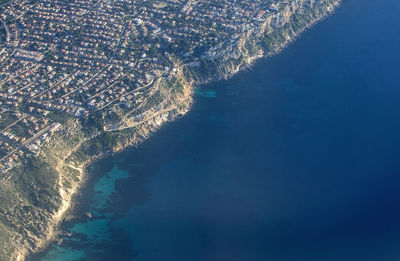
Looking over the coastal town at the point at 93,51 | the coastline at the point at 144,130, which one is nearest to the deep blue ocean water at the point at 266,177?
the coastline at the point at 144,130

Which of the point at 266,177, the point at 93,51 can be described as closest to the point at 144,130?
the point at 93,51

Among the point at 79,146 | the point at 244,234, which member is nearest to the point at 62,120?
the point at 79,146

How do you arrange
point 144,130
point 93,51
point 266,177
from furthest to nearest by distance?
point 93,51
point 144,130
point 266,177

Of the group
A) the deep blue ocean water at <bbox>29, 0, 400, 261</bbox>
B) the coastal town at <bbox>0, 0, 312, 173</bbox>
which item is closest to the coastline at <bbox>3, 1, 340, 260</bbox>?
the deep blue ocean water at <bbox>29, 0, 400, 261</bbox>

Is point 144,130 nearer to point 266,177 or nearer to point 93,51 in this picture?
point 93,51

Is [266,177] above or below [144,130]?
below

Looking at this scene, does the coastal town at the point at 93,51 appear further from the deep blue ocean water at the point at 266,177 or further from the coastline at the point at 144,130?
the deep blue ocean water at the point at 266,177
